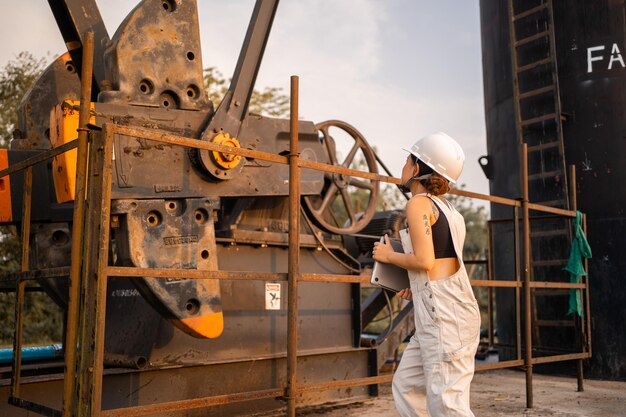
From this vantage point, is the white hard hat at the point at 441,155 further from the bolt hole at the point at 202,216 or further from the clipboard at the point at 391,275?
the bolt hole at the point at 202,216

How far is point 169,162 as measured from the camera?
458cm

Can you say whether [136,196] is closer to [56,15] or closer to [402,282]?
[56,15]

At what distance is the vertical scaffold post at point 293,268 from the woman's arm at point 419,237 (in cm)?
129

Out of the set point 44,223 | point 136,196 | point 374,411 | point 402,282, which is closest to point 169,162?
point 136,196

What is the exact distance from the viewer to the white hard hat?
310 centimetres

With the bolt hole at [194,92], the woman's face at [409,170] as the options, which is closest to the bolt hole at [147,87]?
the bolt hole at [194,92]

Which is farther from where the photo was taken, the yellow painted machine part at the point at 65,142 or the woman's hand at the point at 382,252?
the yellow painted machine part at the point at 65,142

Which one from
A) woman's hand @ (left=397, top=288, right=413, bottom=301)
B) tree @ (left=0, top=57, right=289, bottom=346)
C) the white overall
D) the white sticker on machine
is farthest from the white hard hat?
tree @ (left=0, top=57, right=289, bottom=346)

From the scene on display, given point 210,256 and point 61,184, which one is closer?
point 61,184

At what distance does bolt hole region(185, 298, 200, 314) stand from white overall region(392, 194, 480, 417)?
1.86 metres

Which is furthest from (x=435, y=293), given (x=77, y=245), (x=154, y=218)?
(x=154, y=218)

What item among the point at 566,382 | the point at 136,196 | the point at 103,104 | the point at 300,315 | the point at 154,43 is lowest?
the point at 566,382

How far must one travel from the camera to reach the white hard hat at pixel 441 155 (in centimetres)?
310

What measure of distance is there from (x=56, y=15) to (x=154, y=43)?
75cm
